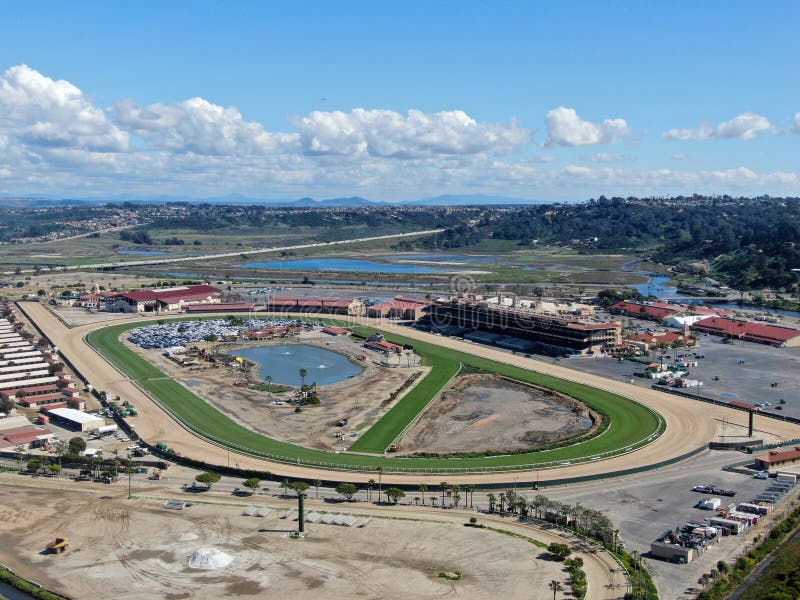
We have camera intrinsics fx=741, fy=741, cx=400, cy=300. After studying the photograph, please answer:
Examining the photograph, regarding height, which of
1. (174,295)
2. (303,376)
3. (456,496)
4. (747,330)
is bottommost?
(456,496)

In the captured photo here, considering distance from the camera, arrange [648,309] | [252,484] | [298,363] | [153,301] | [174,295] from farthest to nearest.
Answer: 1. [174,295]
2. [153,301]
3. [648,309]
4. [298,363]
5. [252,484]

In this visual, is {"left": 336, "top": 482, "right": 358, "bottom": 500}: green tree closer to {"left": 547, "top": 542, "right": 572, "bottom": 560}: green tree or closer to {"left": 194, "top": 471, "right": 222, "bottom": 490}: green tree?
{"left": 194, "top": 471, "right": 222, "bottom": 490}: green tree

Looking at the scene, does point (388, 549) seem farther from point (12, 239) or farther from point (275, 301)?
point (12, 239)

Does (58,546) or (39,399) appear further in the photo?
(39,399)

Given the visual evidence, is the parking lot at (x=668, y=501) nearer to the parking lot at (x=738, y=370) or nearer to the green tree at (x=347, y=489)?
the green tree at (x=347, y=489)

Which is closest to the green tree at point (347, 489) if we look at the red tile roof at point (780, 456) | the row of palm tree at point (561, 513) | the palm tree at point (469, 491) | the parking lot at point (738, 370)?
the palm tree at point (469, 491)

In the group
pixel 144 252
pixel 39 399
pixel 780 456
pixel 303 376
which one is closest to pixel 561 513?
pixel 780 456

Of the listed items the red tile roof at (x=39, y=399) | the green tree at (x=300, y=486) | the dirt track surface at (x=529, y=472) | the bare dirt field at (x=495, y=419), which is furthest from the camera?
the red tile roof at (x=39, y=399)

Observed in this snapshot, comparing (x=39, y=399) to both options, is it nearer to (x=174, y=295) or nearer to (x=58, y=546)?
(x=58, y=546)
